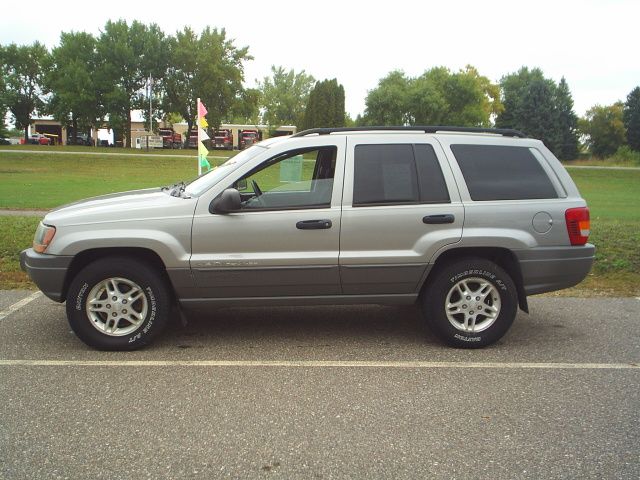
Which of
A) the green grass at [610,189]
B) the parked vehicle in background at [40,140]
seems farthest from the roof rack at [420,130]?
the parked vehicle in background at [40,140]

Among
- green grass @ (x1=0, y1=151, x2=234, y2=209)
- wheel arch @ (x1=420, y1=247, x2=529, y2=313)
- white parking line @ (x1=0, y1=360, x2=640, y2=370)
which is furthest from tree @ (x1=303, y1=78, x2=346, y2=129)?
white parking line @ (x1=0, y1=360, x2=640, y2=370)

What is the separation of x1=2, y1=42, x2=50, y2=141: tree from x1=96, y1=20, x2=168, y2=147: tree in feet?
65.5

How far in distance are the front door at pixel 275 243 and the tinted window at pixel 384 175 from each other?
17cm

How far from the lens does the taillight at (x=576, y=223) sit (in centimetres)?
494

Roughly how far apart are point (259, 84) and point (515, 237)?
93.9 m

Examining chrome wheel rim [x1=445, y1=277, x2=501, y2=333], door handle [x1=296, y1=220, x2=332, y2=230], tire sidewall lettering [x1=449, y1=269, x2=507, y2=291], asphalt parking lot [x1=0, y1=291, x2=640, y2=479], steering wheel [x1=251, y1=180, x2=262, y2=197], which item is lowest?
asphalt parking lot [x1=0, y1=291, x2=640, y2=479]

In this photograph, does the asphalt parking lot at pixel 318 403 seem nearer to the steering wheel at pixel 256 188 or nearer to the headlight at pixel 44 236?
the headlight at pixel 44 236

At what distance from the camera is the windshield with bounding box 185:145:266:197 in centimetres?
490

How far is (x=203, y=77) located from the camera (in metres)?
57.3

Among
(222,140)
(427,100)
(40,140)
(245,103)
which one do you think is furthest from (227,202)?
(40,140)

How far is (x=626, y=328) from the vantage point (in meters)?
5.62

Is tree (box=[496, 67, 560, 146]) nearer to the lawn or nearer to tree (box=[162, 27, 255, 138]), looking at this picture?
the lawn

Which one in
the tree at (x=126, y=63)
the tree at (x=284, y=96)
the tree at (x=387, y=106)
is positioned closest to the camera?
the tree at (x=126, y=63)

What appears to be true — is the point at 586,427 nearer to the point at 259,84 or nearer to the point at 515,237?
the point at 515,237
